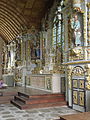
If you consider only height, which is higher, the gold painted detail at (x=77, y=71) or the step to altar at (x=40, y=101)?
the gold painted detail at (x=77, y=71)

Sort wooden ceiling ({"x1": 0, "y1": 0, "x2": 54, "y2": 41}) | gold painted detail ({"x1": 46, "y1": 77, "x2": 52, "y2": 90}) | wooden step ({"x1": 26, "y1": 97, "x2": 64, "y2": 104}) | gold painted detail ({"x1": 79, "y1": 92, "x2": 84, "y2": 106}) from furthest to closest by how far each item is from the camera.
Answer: wooden ceiling ({"x1": 0, "y1": 0, "x2": 54, "y2": 41})
gold painted detail ({"x1": 46, "y1": 77, "x2": 52, "y2": 90})
wooden step ({"x1": 26, "y1": 97, "x2": 64, "y2": 104})
gold painted detail ({"x1": 79, "y1": 92, "x2": 84, "y2": 106})

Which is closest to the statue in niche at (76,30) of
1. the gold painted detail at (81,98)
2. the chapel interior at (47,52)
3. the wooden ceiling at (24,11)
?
the chapel interior at (47,52)

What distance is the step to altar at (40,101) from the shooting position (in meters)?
9.65

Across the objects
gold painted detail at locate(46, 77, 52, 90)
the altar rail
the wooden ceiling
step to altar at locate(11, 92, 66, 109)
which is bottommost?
step to altar at locate(11, 92, 66, 109)

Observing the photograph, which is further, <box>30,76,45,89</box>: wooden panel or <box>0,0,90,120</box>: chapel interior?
<box>30,76,45,89</box>: wooden panel

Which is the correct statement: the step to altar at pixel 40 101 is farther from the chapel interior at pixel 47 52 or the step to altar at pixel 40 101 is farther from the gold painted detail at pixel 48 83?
the gold painted detail at pixel 48 83

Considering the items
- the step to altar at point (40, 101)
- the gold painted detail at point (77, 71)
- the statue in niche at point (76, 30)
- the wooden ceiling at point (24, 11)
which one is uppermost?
the wooden ceiling at point (24, 11)

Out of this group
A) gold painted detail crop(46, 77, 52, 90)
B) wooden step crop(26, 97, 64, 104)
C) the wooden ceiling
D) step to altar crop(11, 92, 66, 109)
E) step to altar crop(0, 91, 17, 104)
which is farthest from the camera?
the wooden ceiling

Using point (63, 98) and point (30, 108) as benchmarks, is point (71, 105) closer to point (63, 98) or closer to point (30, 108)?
point (63, 98)

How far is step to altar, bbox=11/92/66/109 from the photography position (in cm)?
965

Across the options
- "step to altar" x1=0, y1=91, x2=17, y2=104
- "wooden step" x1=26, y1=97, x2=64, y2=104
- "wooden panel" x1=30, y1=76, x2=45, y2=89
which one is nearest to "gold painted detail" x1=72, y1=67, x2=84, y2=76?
"wooden step" x1=26, y1=97, x2=64, y2=104

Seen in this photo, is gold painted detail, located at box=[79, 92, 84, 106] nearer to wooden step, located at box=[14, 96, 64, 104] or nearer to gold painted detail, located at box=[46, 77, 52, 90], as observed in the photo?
wooden step, located at box=[14, 96, 64, 104]

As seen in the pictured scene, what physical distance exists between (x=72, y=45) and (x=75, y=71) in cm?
123

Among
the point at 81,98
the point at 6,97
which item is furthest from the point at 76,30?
the point at 6,97
